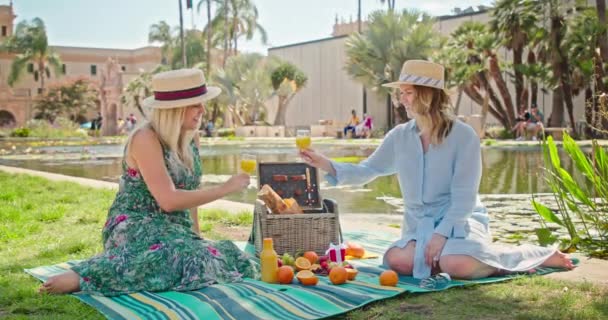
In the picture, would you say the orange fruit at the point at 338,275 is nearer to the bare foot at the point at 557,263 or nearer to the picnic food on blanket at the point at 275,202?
the picnic food on blanket at the point at 275,202

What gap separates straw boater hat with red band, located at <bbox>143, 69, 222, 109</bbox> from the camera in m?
3.99

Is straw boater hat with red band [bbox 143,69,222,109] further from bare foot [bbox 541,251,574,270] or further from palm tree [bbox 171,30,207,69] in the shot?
palm tree [bbox 171,30,207,69]

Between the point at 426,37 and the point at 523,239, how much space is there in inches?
1213

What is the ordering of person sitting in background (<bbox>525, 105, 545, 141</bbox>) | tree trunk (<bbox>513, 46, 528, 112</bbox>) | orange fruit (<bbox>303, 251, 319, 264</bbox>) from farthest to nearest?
tree trunk (<bbox>513, 46, 528, 112</bbox>), person sitting in background (<bbox>525, 105, 545, 141</bbox>), orange fruit (<bbox>303, 251, 319, 264</bbox>)

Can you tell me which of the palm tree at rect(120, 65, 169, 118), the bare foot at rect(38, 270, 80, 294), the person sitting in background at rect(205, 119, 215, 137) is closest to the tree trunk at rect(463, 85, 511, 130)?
the person sitting in background at rect(205, 119, 215, 137)

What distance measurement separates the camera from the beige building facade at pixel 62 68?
205 ft

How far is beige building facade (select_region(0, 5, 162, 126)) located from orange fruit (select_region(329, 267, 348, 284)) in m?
50.0

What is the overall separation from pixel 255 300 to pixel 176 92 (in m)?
1.19

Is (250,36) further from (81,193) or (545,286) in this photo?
(545,286)

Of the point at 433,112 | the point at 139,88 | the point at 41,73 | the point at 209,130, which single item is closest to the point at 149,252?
the point at 433,112

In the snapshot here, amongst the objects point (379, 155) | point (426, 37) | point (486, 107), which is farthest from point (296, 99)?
point (379, 155)

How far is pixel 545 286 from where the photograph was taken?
393 centimetres

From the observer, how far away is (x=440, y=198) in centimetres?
441

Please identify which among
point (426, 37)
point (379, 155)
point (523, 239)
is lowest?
point (523, 239)
